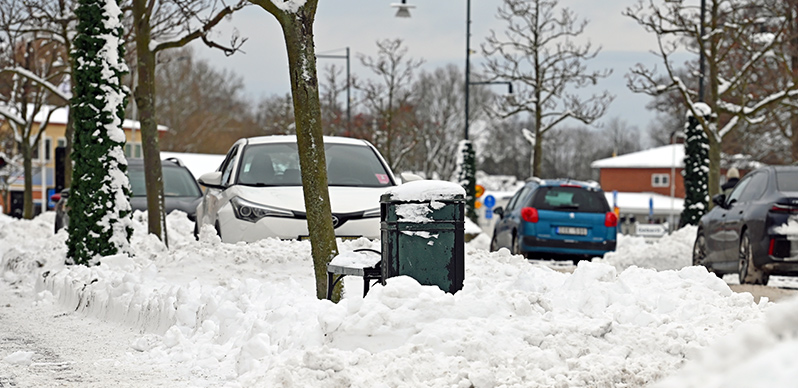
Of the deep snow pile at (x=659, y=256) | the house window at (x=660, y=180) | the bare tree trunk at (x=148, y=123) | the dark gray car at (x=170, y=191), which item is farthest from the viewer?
the house window at (x=660, y=180)

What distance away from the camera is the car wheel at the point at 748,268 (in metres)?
13.4

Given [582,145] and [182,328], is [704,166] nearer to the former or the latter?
[182,328]

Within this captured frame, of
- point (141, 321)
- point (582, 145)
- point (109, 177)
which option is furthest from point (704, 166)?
point (582, 145)

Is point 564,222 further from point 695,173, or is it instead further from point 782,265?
point 695,173

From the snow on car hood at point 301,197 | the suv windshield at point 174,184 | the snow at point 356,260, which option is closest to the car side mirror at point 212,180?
the snow on car hood at point 301,197

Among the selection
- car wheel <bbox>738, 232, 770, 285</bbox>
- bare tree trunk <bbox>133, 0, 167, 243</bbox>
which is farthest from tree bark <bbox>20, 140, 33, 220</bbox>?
car wheel <bbox>738, 232, 770, 285</bbox>

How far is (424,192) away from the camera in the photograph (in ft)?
25.5

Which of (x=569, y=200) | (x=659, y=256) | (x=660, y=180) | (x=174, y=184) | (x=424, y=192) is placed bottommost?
(x=660, y=180)

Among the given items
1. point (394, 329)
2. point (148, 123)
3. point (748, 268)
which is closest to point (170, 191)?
point (148, 123)

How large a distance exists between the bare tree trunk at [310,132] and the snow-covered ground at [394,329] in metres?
0.49

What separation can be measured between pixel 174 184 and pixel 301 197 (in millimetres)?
7221

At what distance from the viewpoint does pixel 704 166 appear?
2842 cm

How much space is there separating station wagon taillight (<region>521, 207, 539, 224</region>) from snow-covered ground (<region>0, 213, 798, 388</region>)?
8172 millimetres

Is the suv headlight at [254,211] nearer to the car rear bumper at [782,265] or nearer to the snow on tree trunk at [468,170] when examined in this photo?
the car rear bumper at [782,265]
